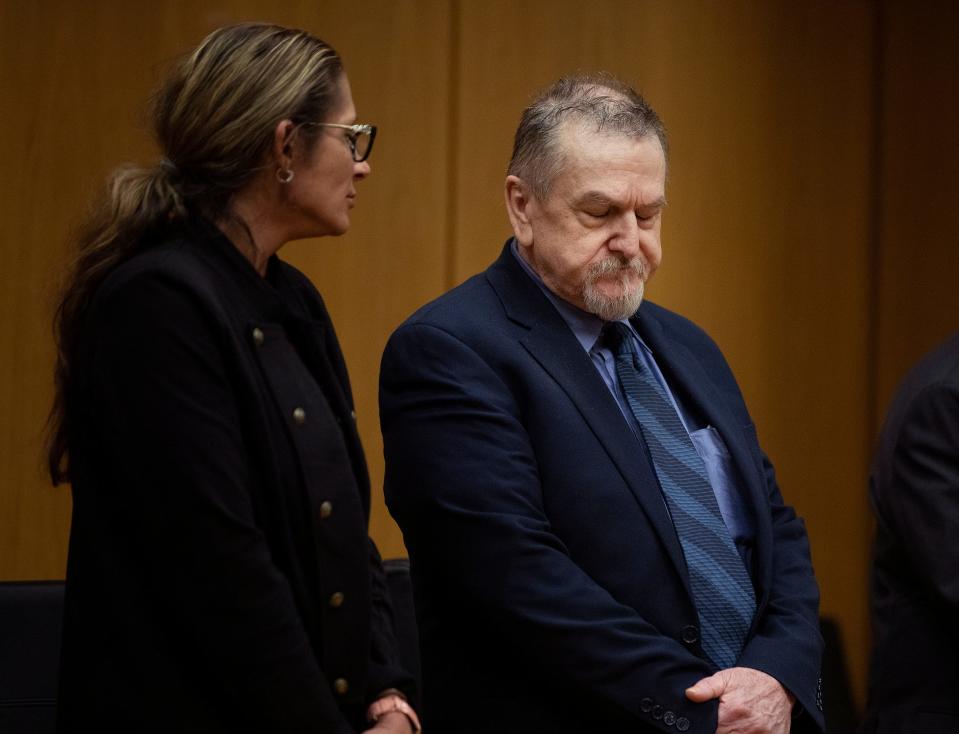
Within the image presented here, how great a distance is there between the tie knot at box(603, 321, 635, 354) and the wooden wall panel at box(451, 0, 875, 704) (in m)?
1.36

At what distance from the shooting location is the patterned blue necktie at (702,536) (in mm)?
2176

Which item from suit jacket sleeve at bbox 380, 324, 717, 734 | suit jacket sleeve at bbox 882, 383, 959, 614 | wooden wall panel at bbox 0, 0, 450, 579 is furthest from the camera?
wooden wall panel at bbox 0, 0, 450, 579

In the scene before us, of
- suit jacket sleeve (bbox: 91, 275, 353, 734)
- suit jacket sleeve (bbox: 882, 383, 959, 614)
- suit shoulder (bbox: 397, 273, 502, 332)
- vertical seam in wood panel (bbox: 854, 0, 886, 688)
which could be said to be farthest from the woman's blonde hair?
vertical seam in wood panel (bbox: 854, 0, 886, 688)

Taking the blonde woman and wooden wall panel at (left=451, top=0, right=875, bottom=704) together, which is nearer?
the blonde woman

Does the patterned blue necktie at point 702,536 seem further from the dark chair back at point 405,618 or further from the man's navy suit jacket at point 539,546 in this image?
the dark chair back at point 405,618

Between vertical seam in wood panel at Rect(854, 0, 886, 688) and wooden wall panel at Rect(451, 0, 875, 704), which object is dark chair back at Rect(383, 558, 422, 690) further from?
vertical seam in wood panel at Rect(854, 0, 886, 688)

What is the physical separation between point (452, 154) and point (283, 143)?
188 centimetres

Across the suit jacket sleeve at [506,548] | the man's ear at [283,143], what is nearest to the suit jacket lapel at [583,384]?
the suit jacket sleeve at [506,548]

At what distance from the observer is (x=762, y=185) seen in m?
3.99

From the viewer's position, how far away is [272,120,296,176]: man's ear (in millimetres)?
1856

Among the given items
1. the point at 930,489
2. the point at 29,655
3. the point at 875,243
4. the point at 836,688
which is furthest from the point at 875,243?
the point at 29,655

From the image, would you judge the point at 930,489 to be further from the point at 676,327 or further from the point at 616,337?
the point at 616,337

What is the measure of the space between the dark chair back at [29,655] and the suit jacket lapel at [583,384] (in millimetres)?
940

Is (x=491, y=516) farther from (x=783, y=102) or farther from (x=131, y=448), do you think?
(x=783, y=102)
